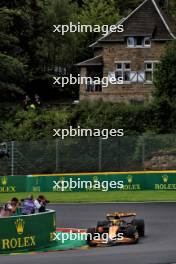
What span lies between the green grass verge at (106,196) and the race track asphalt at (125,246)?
3.32 meters

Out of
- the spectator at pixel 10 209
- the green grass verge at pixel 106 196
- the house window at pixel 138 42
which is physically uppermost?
the house window at pixel 138 42

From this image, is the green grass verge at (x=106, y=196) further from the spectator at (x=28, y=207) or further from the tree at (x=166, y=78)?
the spectator at (x=28, y=207)

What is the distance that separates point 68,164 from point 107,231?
25.6 m

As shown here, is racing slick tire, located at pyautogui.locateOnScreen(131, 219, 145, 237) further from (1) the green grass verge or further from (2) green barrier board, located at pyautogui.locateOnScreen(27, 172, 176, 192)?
(2) green barrier board, located at pyautogui.locateOnScreen(27, 172, 176, 192)

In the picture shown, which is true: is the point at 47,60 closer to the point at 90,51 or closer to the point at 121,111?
the point at 90,51

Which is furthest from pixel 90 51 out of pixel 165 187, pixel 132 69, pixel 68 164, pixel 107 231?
pixel 107 231

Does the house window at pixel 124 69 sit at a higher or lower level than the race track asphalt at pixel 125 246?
higher

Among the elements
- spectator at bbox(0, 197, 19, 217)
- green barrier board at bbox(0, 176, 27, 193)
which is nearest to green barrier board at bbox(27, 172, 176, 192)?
green barrier board at bbox(0, 176, 27, 193)

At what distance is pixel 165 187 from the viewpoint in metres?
43.7

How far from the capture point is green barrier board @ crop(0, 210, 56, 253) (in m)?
20.9

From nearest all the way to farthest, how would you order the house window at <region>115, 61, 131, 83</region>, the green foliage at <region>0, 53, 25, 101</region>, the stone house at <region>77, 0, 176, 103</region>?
the green foliage at <region>0, 53, 25, 101</region>
the stone house at <region>77, 0, 176, 103</region>
the house window at <region>115, 61, 131, 83</region>

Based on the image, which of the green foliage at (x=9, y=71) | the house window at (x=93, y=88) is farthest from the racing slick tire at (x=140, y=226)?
the house window at (x=93, y=88)

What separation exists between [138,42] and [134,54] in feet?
3.50

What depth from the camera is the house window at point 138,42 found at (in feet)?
226
